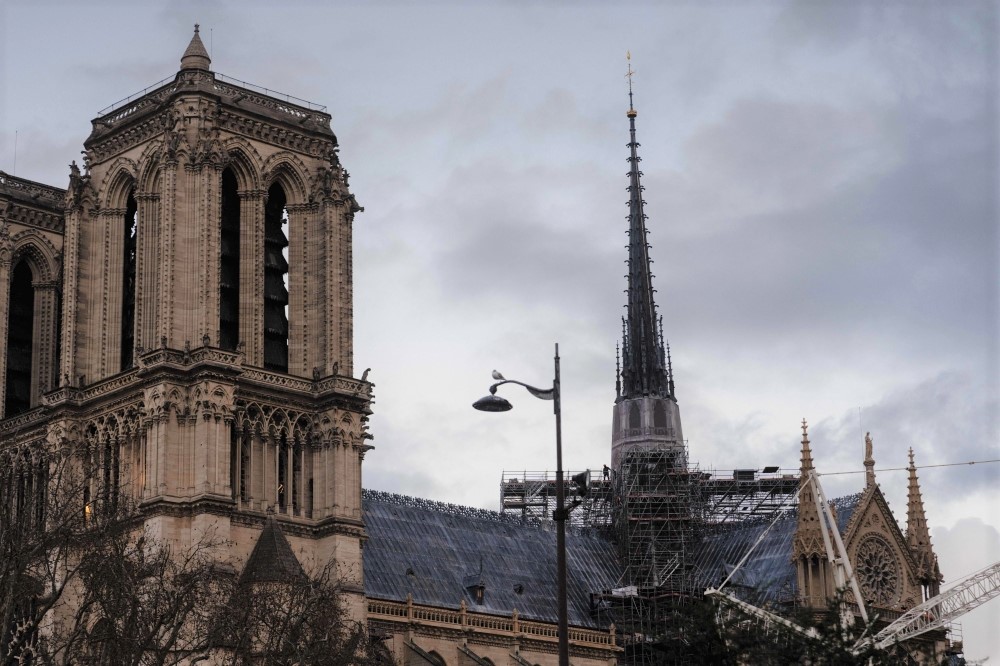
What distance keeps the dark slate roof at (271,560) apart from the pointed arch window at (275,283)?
871cm

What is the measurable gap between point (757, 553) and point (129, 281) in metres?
38.6

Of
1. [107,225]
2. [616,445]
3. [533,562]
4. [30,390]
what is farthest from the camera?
[616,445]

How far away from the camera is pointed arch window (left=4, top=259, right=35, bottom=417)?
103562 mm

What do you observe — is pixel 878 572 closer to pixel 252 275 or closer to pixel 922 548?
pixel 922 548

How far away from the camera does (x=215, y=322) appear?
89.8m

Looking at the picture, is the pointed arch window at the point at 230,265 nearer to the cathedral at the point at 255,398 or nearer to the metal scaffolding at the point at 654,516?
the cathedral at the point at 255,398

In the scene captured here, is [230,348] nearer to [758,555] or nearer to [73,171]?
[73,171]

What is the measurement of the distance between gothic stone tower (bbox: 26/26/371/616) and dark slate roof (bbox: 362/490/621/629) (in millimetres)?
9928

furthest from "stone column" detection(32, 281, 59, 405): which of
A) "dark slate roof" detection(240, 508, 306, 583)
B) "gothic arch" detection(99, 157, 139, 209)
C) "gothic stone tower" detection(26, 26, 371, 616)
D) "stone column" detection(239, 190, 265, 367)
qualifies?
"dark slate roof" detection(240, 508, 306, 583)

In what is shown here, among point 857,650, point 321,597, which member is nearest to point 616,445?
point 321,597

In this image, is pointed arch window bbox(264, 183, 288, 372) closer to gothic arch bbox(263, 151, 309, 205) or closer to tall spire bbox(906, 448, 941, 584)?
gothic arch bbox(263, 151, 309, 205)

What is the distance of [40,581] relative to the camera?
7188cm

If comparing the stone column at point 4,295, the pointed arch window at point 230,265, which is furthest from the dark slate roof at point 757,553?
the stone column at point 4,295

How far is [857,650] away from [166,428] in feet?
119
